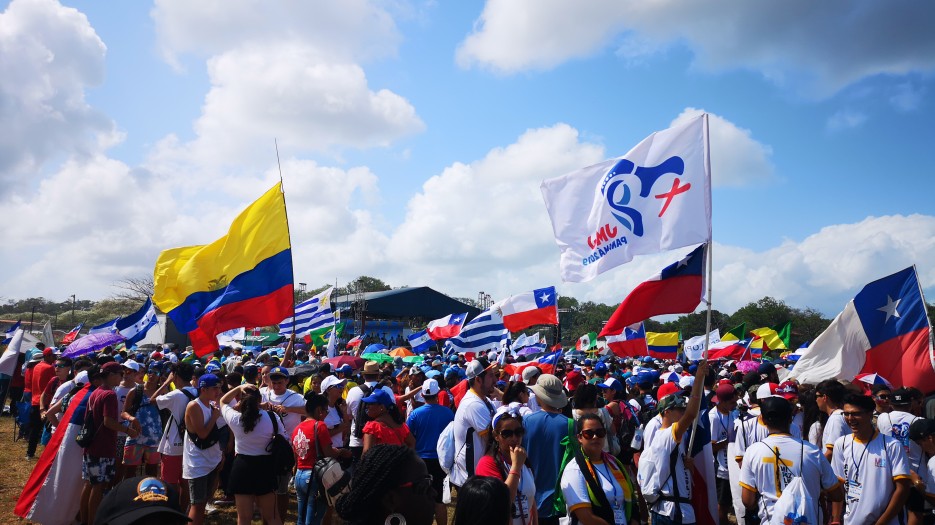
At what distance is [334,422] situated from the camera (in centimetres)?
719

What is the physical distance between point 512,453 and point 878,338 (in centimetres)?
531

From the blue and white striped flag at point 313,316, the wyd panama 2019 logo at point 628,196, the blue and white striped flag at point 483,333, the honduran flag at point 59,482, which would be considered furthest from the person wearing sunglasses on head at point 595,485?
the blue and white striped flag at point 313,316

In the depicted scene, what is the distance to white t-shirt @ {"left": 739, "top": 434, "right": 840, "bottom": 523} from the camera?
4332 millimetres

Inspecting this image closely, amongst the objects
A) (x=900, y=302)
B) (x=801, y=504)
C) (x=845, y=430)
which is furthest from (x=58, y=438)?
(x=900, y=302)

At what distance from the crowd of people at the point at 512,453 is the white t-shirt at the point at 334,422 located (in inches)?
0.9

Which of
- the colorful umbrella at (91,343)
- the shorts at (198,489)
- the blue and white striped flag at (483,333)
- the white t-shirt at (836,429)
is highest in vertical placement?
the colorful umbrella at (91,343)

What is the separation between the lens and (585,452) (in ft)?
14.1

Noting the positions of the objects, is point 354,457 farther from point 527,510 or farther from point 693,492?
point 693,492

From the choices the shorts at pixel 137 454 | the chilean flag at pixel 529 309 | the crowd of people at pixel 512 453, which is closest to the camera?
the crowd of people at pixel 512 453

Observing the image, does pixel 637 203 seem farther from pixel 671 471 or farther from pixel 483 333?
pixel 483 333

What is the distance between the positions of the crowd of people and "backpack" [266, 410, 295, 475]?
13mm

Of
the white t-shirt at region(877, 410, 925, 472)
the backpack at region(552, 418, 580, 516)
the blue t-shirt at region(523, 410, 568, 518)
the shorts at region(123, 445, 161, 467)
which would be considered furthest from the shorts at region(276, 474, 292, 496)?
the white t-shirt at region(877, 410, 925, 472)

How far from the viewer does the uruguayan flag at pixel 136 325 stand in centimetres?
1903

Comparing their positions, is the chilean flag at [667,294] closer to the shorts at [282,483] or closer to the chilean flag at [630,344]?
the shorts at [282,483]
